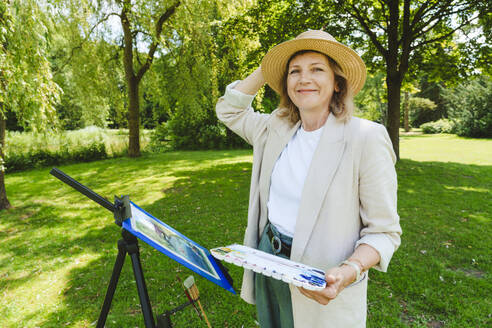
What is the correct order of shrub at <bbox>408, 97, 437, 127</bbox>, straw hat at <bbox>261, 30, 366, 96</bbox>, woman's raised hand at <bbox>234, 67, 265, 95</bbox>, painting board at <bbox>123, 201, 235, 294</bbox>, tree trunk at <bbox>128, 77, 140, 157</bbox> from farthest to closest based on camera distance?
shrub at <bbox>408, 97, 437, 127</bbox> → tree trunk at <bbox>128, 77, 140, 157</bbox> → woman's raised hand at <bbox>234, 67, 265, 95</bbox> → straw hat at <bbox>261, 30, 366, 96</bbox> → painting board at <bbox>123, 201, 235, 294</bbox>

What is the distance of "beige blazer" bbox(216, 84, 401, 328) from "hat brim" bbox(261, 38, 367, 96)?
31 cm

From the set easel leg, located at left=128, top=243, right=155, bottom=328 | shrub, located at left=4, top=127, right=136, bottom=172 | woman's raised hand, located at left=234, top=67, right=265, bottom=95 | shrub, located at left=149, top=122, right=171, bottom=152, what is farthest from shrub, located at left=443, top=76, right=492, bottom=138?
easel leg, located at left=128, top=243, right=155, bottom=328

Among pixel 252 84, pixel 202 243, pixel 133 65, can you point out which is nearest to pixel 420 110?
pixel 133 65

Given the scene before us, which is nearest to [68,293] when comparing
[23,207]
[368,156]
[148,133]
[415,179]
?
[368,156]

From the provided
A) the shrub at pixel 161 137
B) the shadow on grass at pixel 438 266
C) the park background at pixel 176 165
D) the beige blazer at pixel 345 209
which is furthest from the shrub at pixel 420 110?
the beige blazer at pixel 345 209

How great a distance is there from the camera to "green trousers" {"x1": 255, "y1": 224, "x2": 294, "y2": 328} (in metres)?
1.67

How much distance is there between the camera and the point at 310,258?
144 cm

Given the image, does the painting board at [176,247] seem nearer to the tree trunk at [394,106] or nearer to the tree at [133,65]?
the tree trunk at [394,106]

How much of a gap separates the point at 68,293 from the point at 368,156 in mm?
4284

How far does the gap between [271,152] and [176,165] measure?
12.3 m

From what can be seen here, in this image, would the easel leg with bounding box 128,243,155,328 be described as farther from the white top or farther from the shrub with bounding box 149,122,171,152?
the shrub with bounding box 149,122,171,152

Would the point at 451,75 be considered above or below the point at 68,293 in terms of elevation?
above

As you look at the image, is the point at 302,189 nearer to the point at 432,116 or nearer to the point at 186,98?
the point at 186,98

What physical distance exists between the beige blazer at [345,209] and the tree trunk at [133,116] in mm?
14140
